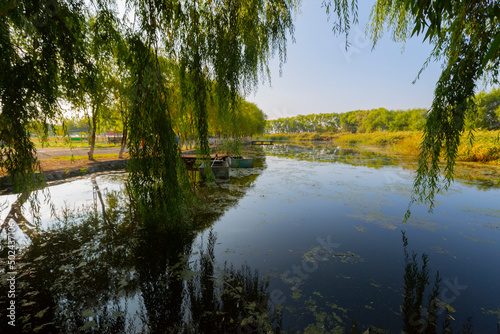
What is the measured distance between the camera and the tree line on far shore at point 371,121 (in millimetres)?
43938

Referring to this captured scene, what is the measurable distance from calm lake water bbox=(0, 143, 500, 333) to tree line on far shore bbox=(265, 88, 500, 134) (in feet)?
104

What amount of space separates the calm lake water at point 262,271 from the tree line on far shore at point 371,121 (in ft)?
104

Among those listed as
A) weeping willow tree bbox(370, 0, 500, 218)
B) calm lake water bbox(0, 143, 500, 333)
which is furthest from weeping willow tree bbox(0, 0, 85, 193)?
weeping willow tree bbox(370, 0, 500, 218)

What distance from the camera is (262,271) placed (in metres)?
3.83

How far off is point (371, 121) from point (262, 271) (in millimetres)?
A: 88012

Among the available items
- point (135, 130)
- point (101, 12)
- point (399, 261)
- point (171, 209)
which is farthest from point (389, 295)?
point (101, 12)

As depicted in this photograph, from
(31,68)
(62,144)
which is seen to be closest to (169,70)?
(31,68)

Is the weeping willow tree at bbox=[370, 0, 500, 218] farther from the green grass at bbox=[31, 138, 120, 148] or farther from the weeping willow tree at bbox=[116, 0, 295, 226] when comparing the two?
the green grass at bbox=[31, 138, 120, 148]

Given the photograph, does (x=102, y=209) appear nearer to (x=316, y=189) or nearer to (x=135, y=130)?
(x=135, y=130)

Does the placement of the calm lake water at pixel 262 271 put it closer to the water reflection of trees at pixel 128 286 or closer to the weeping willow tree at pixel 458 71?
the water reflection of trees at pixel 128 286

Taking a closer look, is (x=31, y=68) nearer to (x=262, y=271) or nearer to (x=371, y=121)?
(x=262, y=271)

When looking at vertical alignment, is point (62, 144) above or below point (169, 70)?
below

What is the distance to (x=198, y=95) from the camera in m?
2.69

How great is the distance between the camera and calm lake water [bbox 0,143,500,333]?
2764mm
